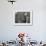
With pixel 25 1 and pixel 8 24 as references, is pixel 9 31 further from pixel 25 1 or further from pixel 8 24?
pixel 25 1

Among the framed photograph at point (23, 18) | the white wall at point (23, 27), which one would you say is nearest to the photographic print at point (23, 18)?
the framed photograph at point (23, 18)

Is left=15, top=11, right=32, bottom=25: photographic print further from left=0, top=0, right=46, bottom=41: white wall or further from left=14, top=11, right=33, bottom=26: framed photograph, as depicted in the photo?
left=0, top=0, right=46, bottom=41: white wall

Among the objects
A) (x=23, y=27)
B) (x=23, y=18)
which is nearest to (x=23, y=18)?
(x=23, y=18)

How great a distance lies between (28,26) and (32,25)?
154 mm

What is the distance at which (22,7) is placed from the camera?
16.0ft

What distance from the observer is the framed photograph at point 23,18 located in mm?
4859

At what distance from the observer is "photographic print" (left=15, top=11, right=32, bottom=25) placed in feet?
15.9

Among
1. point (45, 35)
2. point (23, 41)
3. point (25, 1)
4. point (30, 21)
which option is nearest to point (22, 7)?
point (25, 1)

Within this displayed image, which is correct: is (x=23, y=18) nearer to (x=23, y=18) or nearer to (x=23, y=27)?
(x=23, y=18)

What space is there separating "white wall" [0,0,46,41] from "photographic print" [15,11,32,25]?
0.49 ft

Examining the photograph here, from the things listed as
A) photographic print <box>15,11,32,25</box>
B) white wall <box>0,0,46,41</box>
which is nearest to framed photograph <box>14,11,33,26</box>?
photographic print <box>15,11,32,25</box>

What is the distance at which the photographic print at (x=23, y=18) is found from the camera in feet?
15.9

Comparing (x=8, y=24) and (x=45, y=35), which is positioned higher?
(x=8, y=24)

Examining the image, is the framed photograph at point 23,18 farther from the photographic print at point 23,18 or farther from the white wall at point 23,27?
the white wall at point 23,27
